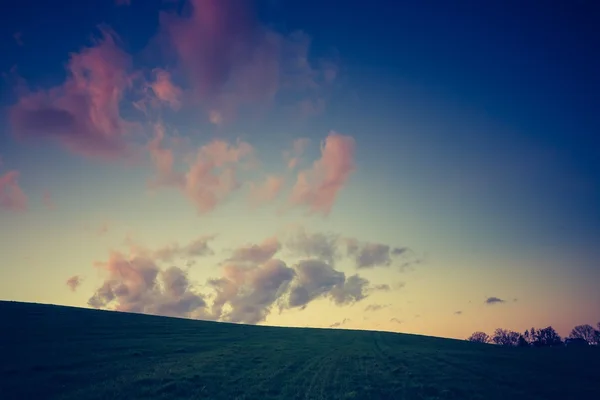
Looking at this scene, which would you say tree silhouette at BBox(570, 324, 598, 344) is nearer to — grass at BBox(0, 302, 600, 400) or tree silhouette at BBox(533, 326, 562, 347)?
tree silhouette at BBox(533, 326, 562, 347)

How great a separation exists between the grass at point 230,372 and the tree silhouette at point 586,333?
5380 inches

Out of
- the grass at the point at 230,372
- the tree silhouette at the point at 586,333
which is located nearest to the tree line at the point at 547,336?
the tree silhouette at the point at 586,333

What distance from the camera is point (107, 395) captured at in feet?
75.9

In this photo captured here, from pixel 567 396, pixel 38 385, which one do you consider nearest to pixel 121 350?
pixel 38 385

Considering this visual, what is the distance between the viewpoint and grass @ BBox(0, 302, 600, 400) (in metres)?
25.8

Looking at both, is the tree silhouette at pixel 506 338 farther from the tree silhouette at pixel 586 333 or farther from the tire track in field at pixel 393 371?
the tire track in field at pixel 393 371

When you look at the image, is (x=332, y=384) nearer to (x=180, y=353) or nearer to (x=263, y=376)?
(x=263, y=376)

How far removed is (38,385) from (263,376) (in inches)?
699

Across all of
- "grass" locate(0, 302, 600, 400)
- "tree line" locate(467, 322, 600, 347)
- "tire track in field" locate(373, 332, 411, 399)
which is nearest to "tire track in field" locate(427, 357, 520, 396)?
"grass" locate(0, 302, 600, 400)

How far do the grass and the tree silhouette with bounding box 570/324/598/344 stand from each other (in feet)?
448

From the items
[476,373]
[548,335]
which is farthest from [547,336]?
[476,373]

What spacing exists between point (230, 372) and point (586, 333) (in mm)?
191159

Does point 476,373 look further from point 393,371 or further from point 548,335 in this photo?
point 548,335

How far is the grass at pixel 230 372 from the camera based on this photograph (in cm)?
2580
